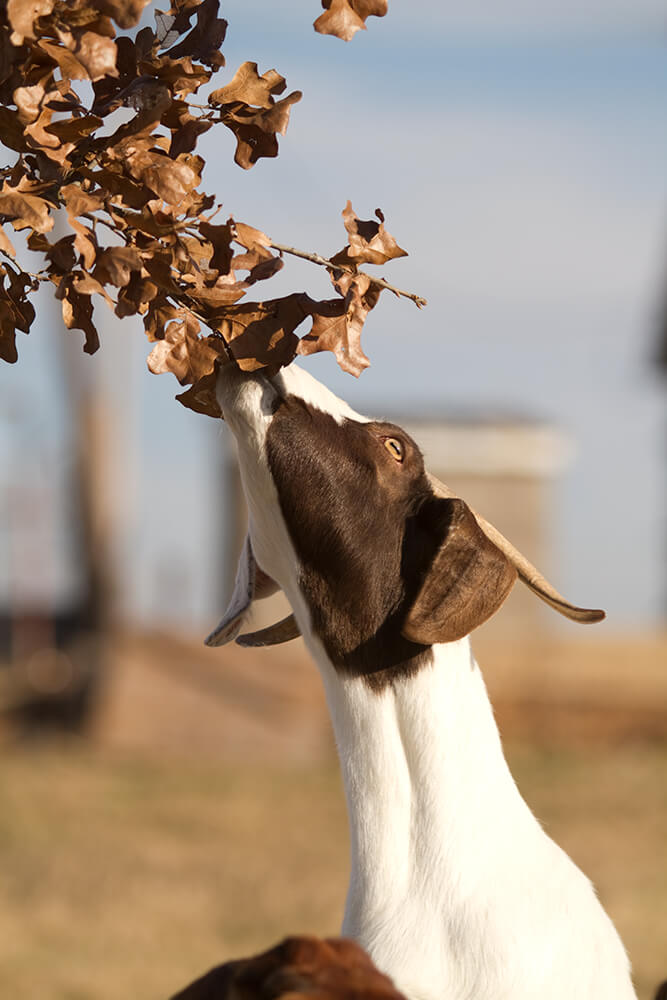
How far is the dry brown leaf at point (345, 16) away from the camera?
231 cm

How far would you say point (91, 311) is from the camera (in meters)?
2.47

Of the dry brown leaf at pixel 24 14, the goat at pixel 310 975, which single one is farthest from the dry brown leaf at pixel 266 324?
the goat at pixel 310 975

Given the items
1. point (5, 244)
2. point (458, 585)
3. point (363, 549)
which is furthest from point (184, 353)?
point (458, 585)

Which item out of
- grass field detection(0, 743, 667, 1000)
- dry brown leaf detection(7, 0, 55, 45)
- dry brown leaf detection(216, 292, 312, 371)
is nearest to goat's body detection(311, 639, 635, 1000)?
dry brown leaf detection(216, 292, 312, 371)

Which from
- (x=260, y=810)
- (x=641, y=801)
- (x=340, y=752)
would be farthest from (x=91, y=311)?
(x=641, y=801)

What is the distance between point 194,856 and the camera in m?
9.96

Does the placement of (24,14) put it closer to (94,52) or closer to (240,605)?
(94,52)

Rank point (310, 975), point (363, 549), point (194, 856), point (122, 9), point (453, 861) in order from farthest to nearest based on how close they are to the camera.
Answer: point (194, 856), point (363, 549), point (453, 861), point (122, 9), point (310, 975)

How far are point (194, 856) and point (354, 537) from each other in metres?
7.76

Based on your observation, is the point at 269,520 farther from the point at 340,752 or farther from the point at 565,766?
the point at 565,766

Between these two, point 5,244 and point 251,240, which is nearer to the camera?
point 5,244

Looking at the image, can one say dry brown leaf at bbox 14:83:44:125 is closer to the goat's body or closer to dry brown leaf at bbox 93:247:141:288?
dry brown leaf at bbox 93:247:141:288

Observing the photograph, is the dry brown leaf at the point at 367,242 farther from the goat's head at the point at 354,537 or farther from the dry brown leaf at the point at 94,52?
the dry brown leaf at the point at 94,52

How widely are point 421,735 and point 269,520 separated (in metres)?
0.51
